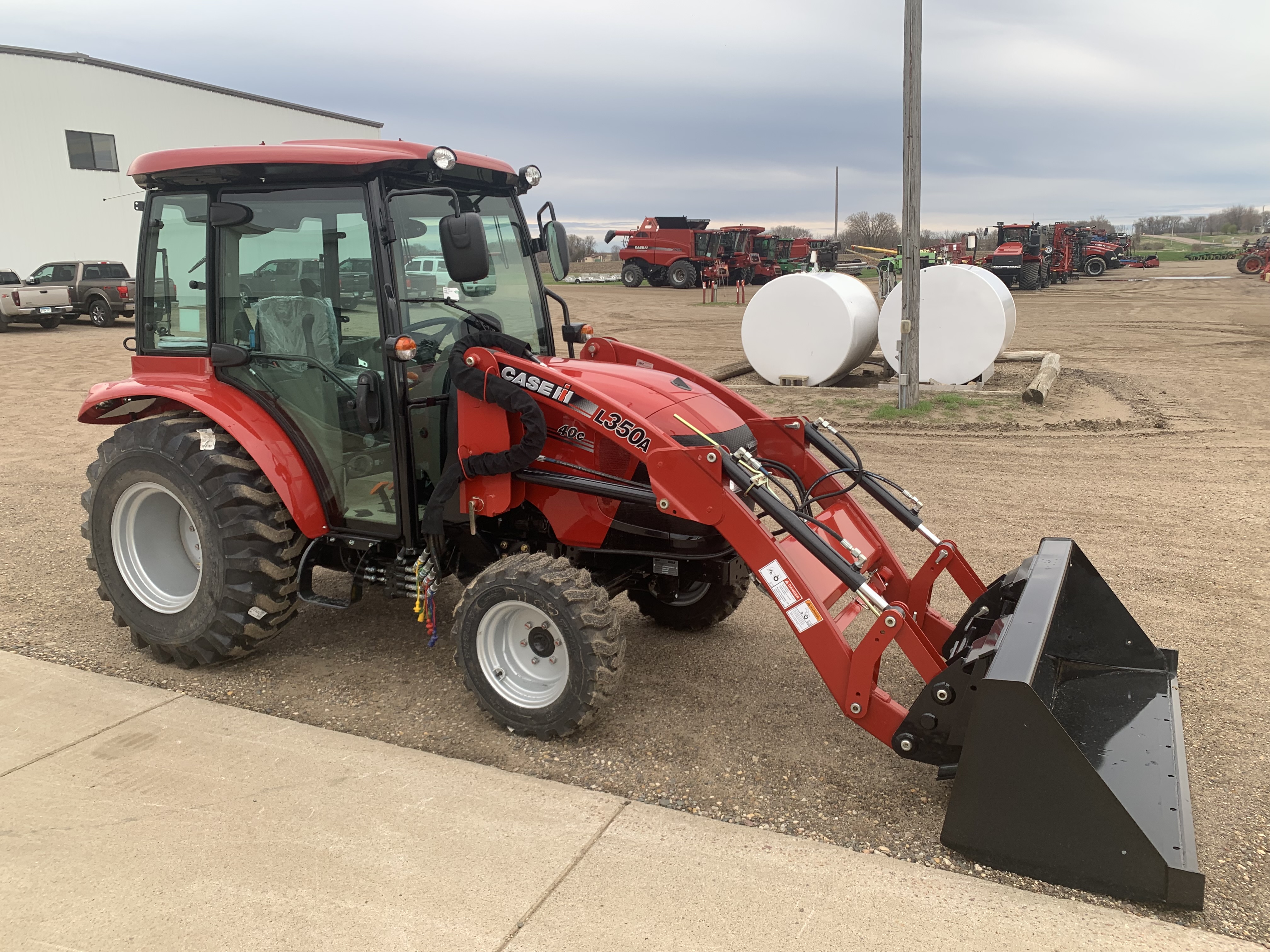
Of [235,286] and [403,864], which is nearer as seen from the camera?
[403,864]

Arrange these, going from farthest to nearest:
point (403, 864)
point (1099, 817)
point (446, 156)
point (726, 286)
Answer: point (726, 286), point (446, 156), point (403, 864), point (1099, 817)

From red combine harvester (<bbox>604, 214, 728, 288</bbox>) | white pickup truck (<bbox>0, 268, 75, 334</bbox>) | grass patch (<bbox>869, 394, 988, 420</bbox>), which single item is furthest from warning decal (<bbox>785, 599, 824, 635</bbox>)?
red combine harvester (<bbox>604, 214, 728, 288</bbox>)

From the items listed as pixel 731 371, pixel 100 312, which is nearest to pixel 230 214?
pixel 731 371

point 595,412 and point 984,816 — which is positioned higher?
point 595,412

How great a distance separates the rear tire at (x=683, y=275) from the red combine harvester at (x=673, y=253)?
1 cm

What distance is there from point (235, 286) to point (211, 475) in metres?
0.92

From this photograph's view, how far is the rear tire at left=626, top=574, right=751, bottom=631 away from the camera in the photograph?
4.95 m

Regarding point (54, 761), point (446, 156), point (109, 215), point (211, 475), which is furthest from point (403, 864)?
point (109, 215)

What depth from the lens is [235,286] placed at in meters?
4.44

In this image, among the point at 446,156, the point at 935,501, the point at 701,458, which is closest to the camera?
the point at 701,458

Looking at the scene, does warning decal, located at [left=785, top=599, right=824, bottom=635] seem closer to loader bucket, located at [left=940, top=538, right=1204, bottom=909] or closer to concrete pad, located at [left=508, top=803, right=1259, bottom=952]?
loader bucket, located at [left=940, top=538, right=1204, bottom=909]

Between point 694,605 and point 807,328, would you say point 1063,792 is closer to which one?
point 694,605

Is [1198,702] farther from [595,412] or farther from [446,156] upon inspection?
[446,156]

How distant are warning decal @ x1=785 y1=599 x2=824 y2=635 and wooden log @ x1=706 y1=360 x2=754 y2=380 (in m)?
10.8
